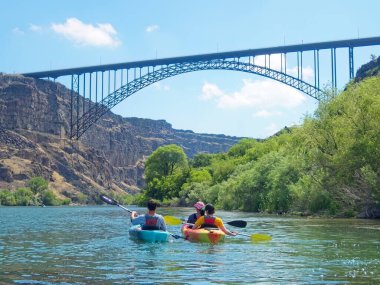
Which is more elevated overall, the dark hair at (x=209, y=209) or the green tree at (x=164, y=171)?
the green tree at (x=164, y=171)

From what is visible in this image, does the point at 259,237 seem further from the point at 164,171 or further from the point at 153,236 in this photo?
the point at 164,171

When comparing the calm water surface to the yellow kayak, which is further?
the yellow kayak

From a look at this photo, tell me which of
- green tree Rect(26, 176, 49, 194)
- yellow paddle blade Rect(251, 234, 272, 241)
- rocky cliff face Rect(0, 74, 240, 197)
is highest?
rocky cliff face Rect(0, 74, 240, 197)

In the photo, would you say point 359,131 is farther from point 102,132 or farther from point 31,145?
point 102,132

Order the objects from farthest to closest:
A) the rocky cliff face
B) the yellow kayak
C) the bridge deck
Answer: the rocky cliff face, the bridge deck, the yellow kayak

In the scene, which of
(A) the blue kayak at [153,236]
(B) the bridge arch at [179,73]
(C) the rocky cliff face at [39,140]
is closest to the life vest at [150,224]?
(A) the blue kayak at [153,236]

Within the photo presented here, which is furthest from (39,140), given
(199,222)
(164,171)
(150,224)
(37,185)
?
(199,222)

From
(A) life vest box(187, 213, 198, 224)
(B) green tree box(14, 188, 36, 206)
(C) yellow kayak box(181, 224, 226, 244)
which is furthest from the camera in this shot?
(B) green tree box(14, 188, 36, 206)

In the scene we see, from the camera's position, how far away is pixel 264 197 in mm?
43094

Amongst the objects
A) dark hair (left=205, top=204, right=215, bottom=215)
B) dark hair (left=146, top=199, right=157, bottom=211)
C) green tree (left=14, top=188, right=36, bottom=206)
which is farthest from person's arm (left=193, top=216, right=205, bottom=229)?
green tree (left=14, top=188, right=36, bottom=206)

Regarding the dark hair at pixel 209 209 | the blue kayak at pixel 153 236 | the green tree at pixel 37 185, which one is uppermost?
the green tree at pixel 37 185

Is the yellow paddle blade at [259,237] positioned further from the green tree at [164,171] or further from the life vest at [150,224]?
the green tree at [164,171]

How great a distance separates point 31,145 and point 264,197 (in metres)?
97.9

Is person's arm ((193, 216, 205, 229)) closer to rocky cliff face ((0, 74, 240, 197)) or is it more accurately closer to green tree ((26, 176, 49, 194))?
green tree ((26, 176, 49, 194))
